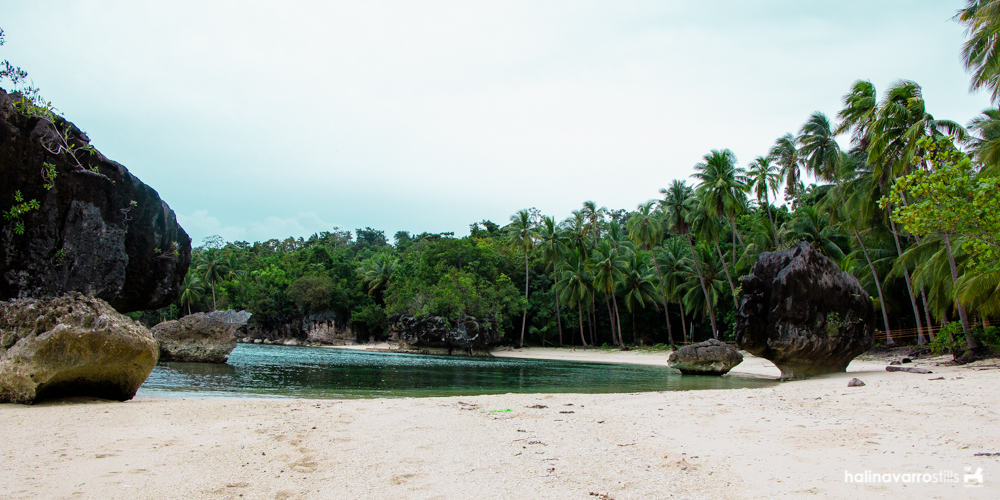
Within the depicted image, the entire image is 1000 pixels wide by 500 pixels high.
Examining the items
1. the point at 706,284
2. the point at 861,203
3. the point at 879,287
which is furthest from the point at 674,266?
the point at 861,203

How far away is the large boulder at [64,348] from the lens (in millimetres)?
9336

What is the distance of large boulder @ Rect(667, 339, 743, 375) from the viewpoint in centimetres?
2166

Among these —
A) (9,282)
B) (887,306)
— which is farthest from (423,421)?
(887,306)

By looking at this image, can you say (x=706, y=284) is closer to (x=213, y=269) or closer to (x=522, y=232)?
(x=522, y=232)

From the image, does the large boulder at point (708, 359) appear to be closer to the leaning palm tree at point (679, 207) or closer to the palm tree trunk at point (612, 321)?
the leaning palm tree at point (679, 207)

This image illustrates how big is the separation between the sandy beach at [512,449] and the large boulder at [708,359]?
1138 cm

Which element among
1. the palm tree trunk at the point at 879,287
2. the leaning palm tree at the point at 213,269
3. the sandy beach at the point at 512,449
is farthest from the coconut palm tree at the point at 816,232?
the leaning palm tree at the point at 213,269

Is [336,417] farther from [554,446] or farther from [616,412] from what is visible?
[616,412]

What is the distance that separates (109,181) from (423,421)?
9683 millimetres

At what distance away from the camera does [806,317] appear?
50.4 feet

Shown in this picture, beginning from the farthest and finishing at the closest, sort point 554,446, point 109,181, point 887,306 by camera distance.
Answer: point 887,306 → point 109,181 → point 554,446

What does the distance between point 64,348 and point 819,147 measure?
3840 cm

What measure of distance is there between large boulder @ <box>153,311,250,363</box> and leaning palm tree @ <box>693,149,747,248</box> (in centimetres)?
3232

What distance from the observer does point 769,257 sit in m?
17.2
